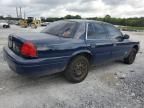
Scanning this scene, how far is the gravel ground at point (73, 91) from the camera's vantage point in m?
3.61

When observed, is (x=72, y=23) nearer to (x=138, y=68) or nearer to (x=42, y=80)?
(x=42, y=80)

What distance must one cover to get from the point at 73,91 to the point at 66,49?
37.9 inches

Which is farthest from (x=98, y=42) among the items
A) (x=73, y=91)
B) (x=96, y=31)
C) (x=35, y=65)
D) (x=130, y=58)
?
(x=130, y=58)

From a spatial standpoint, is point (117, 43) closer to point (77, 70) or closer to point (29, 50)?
point (77, 70)

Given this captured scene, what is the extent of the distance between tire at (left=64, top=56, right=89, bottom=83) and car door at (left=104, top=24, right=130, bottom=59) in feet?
4.11

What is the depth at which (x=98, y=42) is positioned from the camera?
16.2 feet

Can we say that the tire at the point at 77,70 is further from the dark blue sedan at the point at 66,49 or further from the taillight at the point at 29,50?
the taillight at the point at 29,50

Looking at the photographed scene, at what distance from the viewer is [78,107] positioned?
348 cm

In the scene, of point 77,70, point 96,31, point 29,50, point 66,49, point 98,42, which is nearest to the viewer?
point 29,50

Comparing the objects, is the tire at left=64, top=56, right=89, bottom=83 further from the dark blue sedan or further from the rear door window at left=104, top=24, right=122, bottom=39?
the rear door window at left=104, top=24, right=122, bottom=39

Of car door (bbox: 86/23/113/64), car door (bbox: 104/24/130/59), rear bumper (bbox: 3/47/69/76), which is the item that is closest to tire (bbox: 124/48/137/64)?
car door (bbox: 104/24/130/59)

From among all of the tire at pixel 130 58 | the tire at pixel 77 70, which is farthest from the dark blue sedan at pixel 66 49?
the tire at pixel 130 58

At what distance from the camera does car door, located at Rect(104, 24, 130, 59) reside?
551cm

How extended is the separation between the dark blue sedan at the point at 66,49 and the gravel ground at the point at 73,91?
42 cm
